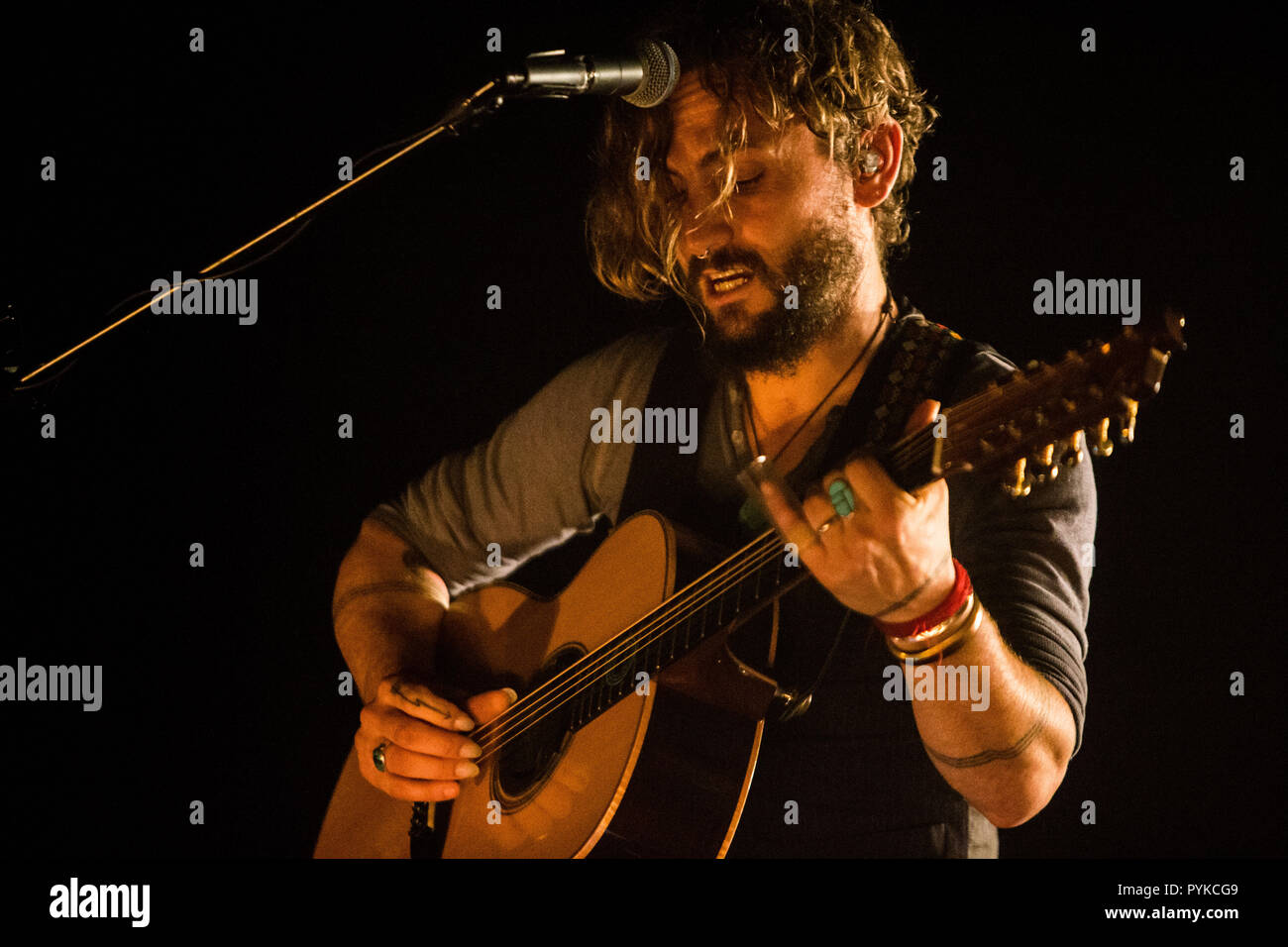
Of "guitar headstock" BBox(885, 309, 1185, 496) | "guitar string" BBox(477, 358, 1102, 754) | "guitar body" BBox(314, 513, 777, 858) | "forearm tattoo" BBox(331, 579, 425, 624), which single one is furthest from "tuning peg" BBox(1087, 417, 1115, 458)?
"forearm tattoo" BBox(331, 579, 425, 624)

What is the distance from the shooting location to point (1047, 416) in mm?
1155

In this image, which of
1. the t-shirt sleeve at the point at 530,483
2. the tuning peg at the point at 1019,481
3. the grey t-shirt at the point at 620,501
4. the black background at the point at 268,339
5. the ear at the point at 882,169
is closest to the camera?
the tuning peg at the point at 1019,481

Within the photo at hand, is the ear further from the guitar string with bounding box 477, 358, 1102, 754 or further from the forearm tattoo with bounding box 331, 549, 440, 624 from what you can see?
the forearm tattoo with bounding box 331, 549, 440, 624

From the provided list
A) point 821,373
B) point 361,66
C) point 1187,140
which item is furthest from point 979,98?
point 361,66

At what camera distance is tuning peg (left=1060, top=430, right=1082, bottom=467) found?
3.77 ft

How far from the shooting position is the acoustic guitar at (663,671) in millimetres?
1156

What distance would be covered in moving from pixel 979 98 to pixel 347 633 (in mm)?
1739

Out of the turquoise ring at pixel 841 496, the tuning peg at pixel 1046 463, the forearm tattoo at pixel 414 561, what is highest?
the tuning peg at pixel 1046 463

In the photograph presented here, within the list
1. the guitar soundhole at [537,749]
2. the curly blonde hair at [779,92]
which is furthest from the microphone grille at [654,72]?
the guitar soundhole at [537,749]

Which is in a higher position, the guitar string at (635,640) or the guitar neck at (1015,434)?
the guitar neck at (1015,434)

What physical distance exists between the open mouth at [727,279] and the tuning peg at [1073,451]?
80cm

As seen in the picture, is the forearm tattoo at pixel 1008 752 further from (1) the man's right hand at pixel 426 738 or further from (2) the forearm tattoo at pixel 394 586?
(2) the forearm tattoo at pixel 394 586

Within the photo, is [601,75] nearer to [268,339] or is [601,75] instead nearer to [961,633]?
[961,633]

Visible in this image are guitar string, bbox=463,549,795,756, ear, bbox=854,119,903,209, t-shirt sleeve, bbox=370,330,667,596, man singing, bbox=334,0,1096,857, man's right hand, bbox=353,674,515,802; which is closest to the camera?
man singing, bbox=334,0,1096,857
